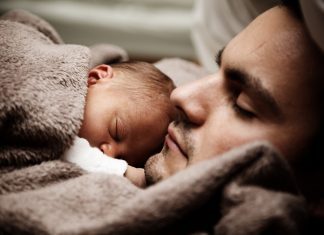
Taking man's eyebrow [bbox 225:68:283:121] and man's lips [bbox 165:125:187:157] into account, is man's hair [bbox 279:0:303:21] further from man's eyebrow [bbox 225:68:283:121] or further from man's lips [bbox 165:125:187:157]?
man's lips [bbox 165:125:187:157]

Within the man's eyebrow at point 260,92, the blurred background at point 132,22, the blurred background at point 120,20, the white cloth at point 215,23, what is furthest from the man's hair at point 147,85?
the blurred background at point 120,20

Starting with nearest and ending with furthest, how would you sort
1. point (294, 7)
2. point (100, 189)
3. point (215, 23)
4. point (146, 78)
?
1. point (100, 189)
2. point (294, 7)
3. point (146, 78)
4. point (215, 23)

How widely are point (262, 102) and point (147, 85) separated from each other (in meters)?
0.38

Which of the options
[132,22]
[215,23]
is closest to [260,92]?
[215,23]

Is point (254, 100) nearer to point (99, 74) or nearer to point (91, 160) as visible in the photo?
point (91, 160)

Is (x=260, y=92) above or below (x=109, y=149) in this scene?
above

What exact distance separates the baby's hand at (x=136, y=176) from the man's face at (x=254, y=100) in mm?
56

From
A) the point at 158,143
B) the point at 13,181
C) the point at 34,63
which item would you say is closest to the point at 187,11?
the point at 158,143

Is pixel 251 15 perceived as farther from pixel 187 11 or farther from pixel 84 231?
pixel 84 231

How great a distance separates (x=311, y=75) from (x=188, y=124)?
262 millimetres

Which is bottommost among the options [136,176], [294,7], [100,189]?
[136,176]

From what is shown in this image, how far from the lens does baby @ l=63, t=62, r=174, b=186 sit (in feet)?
3.24

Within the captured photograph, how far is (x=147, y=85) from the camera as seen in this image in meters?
1.08

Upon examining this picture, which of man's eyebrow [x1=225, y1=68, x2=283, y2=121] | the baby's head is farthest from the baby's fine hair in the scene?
man's eyebrow [x1=225, y1=68, x2=283, y2=121]
